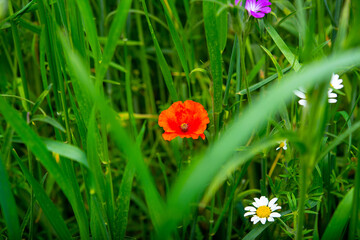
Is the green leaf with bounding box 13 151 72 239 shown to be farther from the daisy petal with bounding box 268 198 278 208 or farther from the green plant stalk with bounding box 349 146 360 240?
the green plant stalk with bounding box 349 146 360 240

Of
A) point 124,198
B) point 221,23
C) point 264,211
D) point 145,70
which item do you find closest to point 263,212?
point 264,211

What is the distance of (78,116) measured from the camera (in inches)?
26.9

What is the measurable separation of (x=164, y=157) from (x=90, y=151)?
66 centimetres

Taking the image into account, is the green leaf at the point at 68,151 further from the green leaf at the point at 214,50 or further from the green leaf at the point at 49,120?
the green leaf at the point at 214,50

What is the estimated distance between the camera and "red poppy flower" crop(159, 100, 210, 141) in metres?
0.73

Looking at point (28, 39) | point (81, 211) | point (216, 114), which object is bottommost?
point (81, 211)

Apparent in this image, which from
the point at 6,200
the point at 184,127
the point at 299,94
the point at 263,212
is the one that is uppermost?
the point at 299,94

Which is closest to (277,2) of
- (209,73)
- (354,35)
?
(209,73)

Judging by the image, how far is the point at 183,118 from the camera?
735mm

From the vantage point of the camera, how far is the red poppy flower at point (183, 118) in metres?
0.73

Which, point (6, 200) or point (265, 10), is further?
point (265, 10)

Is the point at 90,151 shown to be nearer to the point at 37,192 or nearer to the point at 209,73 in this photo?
the point at 37,192

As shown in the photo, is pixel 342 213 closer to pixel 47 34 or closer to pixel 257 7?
pixel 257 7

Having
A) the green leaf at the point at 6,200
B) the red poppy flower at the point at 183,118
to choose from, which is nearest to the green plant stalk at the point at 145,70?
the red poppy flower at the point at 183,118
